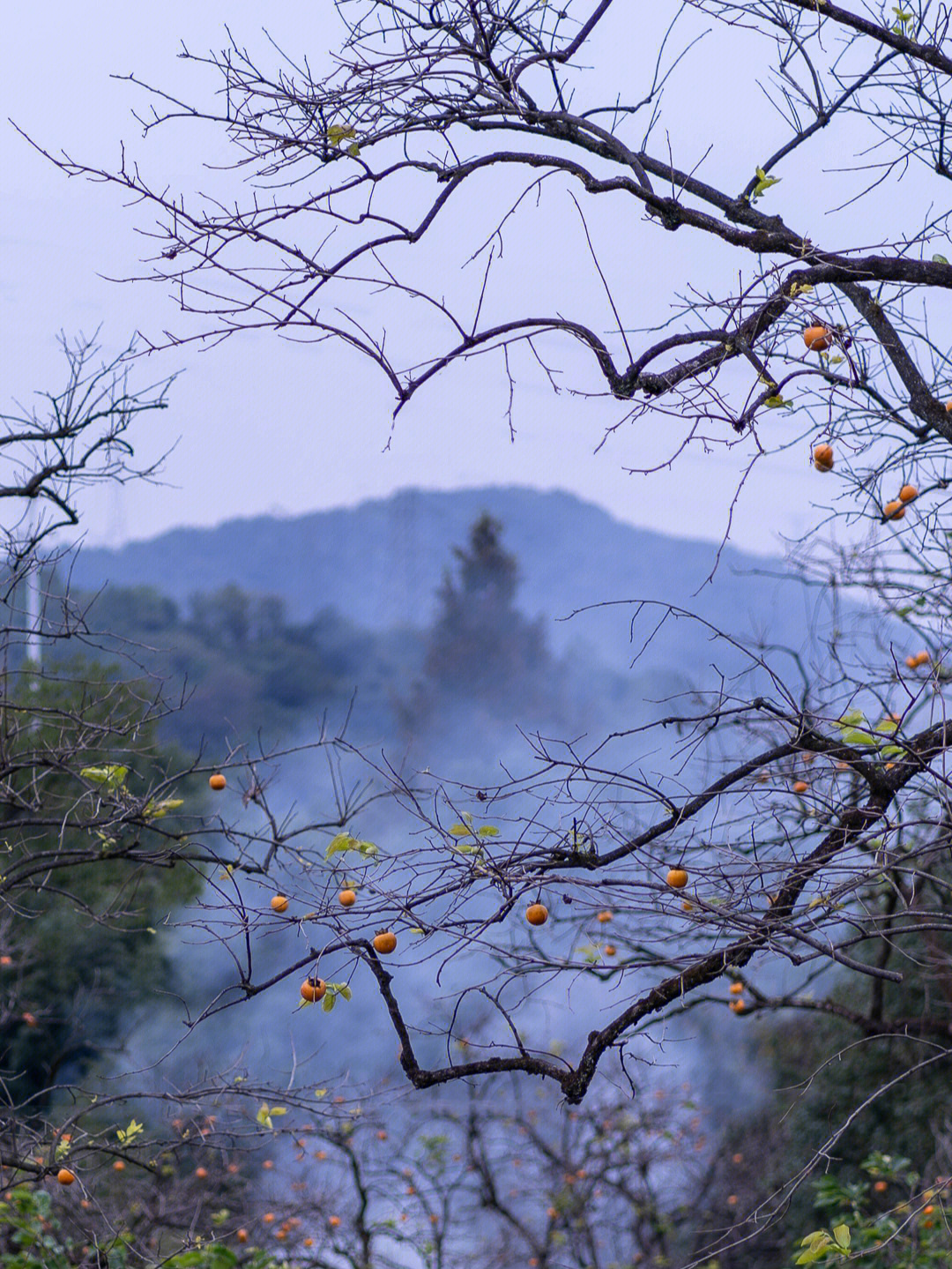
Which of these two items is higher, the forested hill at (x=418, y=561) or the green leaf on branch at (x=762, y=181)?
the forested hill at (x=418, y=561)

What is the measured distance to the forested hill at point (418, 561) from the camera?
9.09m

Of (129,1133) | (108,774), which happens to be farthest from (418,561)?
(108,774)

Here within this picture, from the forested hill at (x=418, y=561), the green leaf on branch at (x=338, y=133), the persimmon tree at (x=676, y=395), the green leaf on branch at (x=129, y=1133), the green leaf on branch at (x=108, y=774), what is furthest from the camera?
the forested hill at (x=418, y=561)

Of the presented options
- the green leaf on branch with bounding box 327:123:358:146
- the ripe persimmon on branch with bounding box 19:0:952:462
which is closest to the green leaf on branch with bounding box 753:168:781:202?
the ripe persimmon on branch with bounding box 19:0:952:462

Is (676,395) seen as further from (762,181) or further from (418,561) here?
(418,561)

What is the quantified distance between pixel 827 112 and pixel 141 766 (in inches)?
232

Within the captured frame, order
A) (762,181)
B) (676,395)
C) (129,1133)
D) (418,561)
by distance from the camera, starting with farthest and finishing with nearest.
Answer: (418,561) → (129,1133) → (762,181) → (676,395)

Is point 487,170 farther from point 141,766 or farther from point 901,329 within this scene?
point 901,329

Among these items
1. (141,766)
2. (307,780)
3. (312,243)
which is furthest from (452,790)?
(312,243)

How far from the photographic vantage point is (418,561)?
10227mm

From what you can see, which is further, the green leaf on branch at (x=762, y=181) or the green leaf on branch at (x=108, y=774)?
the green leaf on branch at (x=108, y=774)

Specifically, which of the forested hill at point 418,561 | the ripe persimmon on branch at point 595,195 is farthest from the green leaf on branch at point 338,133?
the forested hill at point 418,561

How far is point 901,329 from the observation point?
246 cm

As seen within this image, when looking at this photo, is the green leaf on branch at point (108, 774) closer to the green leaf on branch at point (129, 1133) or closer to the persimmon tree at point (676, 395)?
the persimmon tree at point (676, 395)
